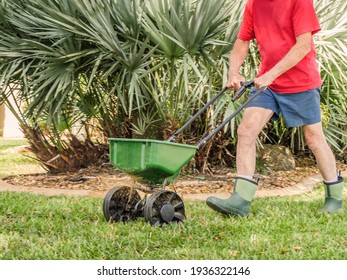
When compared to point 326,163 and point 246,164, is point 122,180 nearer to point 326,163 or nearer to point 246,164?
point 246,164

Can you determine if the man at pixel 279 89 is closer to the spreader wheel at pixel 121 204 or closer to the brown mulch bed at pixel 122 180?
the spreader wheel at pixel 121 204

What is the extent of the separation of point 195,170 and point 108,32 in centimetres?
178

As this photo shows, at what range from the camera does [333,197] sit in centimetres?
480

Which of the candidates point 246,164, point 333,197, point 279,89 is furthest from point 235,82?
point 333,197

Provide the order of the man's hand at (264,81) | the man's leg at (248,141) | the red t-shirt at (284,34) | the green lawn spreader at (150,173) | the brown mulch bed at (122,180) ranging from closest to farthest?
1. the green lawn spreader at (150,173)
2. the man's hand at (264,81)
3. the red t-shirt at (284,34)
4. the man's leg at (248,141)
5. the brown mulch bed at (122,180)

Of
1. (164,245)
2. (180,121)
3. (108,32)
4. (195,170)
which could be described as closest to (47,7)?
(108,32)

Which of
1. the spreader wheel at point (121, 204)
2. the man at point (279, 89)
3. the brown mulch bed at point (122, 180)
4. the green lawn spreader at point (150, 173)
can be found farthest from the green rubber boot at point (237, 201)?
the brown mulch bed at point (122, 180)

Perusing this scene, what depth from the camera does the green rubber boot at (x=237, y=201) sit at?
14.6 feet

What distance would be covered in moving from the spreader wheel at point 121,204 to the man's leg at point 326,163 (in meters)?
1.28

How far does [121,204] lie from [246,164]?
2.89 ft

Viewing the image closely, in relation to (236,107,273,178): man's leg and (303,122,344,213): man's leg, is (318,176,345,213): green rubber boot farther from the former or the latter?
(236,107,273,178): man's leg

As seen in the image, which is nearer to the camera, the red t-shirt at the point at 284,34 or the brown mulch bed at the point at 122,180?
the red t-shirt at the point at 284,34

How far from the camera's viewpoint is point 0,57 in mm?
7207
